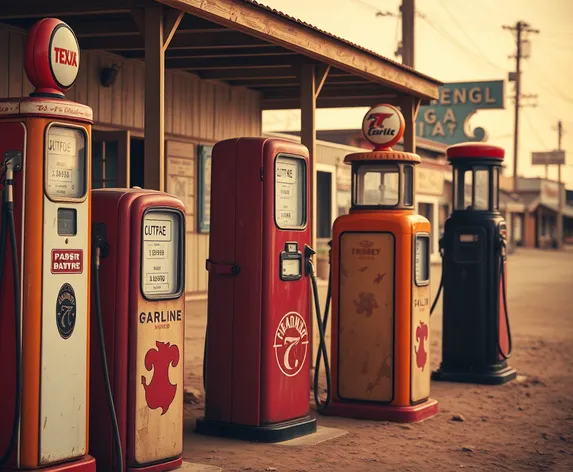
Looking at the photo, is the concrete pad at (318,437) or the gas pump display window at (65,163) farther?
the concrete pad at (318,437)

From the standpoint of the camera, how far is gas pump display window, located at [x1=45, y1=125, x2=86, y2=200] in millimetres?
5250

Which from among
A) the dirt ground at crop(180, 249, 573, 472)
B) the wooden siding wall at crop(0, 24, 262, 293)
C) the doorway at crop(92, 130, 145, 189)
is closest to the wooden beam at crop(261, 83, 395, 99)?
the wooden siding wall at crop(0, 24, 262, 293)

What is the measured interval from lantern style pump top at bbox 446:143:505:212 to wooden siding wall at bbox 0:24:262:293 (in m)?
4.15

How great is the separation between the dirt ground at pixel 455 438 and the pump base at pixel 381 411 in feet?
0.29

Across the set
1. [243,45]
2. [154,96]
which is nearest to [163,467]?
[154,96]

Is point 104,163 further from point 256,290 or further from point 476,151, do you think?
point 256,290

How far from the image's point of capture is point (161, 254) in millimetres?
6086

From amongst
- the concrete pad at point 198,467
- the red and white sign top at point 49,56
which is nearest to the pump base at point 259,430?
the concrete pad at point 198,467

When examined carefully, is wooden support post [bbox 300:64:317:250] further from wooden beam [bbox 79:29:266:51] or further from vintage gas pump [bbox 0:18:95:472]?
vintage gas pump [bbox 0:18:95:472]

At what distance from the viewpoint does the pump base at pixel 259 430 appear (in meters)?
7.21

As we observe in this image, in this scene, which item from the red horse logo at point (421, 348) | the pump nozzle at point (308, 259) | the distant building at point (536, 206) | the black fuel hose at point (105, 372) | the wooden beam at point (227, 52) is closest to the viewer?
the black fuel hose at point (105, 372)

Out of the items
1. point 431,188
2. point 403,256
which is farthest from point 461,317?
point 431,188

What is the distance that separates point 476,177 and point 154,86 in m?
4.31

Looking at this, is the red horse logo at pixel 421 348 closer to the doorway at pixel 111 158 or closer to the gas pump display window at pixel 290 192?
the gas pump display window at pixel 290 192
